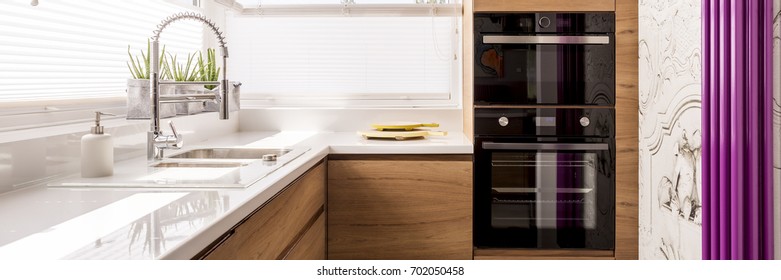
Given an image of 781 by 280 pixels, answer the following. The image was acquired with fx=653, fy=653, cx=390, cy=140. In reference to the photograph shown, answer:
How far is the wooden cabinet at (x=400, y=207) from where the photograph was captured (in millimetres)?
2570

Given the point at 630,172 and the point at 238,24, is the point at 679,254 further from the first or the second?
the point at 238,24

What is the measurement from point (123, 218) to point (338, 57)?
230 cm

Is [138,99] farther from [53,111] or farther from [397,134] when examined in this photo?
[397,134]

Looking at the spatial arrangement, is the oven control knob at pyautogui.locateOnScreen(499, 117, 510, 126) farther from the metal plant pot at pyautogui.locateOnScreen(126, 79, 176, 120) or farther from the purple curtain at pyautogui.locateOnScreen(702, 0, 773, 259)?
the metal plant pot at pyautogui.locateOnScreen(126, 79, 176, 120)

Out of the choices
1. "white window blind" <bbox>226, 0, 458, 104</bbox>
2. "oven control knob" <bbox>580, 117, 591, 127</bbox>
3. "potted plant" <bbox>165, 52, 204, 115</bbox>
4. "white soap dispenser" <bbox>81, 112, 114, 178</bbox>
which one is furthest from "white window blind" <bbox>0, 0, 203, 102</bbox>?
"oven control knob" <bbox>580, 117, 591, 127</bbox>

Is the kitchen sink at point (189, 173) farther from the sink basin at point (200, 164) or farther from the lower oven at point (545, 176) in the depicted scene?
the lower oven at point (545, 176)

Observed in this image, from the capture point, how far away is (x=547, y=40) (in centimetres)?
269

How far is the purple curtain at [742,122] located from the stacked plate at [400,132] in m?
1.39

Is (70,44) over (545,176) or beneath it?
over

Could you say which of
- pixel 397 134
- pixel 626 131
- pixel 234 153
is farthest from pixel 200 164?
pixel 626 131

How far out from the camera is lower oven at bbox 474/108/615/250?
2.69 meters

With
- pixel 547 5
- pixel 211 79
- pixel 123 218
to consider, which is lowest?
pixel 123 218

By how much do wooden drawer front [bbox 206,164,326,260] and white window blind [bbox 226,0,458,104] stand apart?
42.8 inches

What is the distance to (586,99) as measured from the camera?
2707 millimetres
